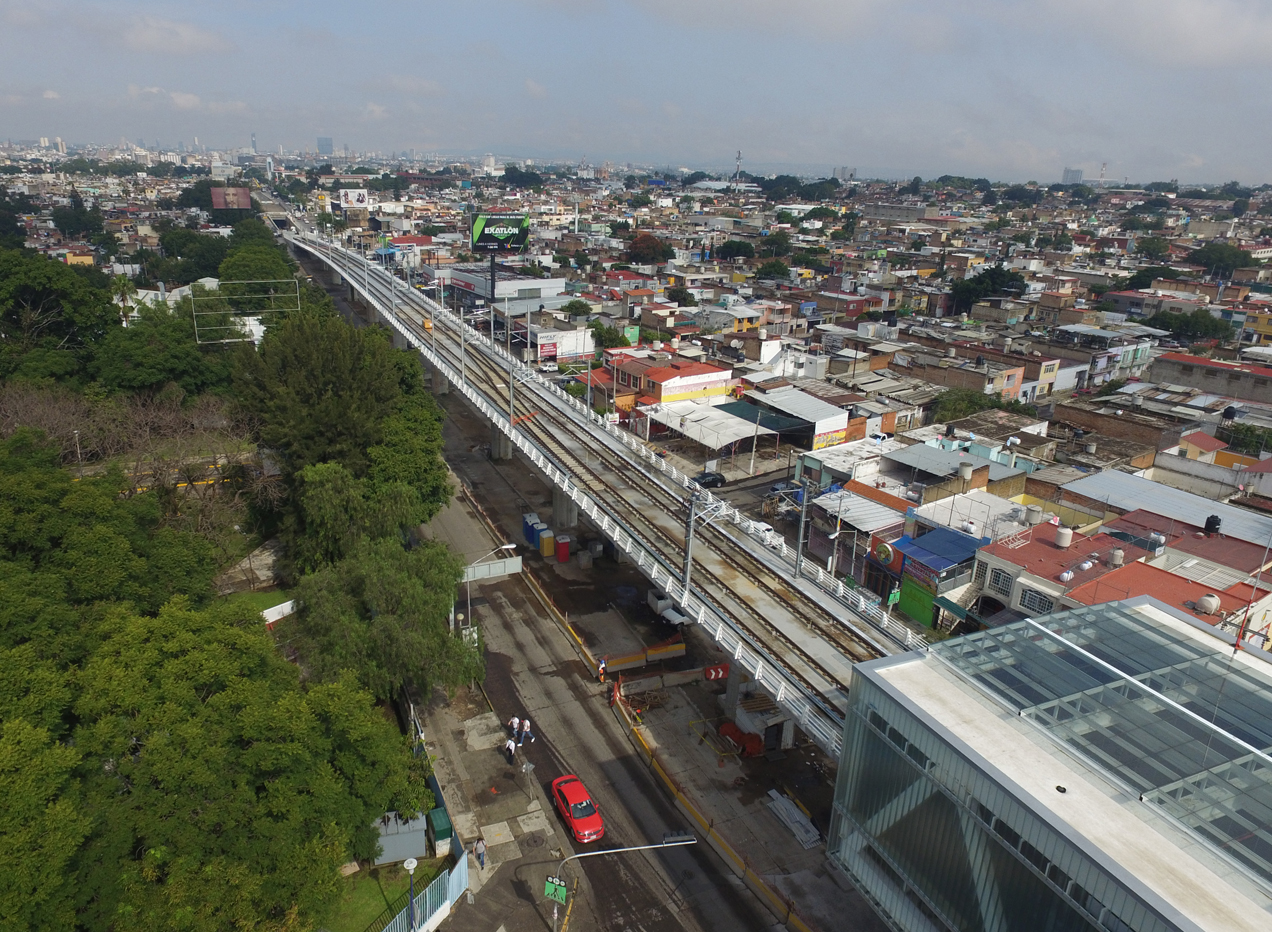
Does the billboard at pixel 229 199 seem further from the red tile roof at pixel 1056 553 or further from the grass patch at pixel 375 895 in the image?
the red tile roof at pixel 1056 553

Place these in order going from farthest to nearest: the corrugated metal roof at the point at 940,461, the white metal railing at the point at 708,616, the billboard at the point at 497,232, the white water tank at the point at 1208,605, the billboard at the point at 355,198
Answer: the billboard at the point at 355,198, the billboard at the point at 497,232, the corrugated metal roof at the point at 940,461, the white water tank at the point at 1208,605, the white metal railing at the point at 708,616

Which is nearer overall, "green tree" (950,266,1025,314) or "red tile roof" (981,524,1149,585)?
"red tile roof" (981,524,1149,585)

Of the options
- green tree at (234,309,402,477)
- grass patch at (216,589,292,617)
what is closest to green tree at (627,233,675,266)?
green tree at (234,309,402,477)

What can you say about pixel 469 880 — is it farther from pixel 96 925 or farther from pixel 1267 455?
pixel 1267 455

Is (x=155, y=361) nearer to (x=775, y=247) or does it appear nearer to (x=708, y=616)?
(x=708, y=616)

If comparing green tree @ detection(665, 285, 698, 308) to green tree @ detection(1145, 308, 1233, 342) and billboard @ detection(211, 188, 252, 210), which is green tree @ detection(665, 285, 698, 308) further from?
billboard @ detection(211, 188, 252, 210)

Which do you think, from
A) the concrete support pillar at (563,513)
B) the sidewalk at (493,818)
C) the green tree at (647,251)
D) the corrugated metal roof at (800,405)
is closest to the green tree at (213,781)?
the sidewalk at (493,818)
